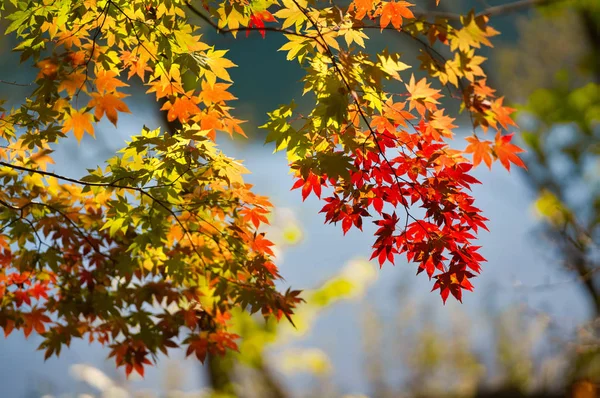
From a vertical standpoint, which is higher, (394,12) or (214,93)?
(394,12)

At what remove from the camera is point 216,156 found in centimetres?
166

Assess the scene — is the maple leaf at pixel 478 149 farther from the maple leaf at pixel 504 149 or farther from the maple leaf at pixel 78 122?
the maple leaf at pixel 78 122

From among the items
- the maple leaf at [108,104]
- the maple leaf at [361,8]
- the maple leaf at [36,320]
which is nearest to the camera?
the maple leaf at [361,8]

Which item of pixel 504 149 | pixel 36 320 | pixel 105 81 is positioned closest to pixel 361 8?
pixel 504 149

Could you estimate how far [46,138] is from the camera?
1.71 m

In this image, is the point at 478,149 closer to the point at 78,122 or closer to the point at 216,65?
the point at 216,65

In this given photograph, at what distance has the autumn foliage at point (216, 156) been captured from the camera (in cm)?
157

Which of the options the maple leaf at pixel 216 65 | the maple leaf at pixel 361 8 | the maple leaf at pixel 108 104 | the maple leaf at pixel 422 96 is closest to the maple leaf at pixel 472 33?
the maple leaf at pixel 422 96

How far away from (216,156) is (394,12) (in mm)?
649

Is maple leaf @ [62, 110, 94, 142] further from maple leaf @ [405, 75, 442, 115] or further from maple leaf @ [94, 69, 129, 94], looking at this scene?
maple leaf @ [405, 75, 442, 115]

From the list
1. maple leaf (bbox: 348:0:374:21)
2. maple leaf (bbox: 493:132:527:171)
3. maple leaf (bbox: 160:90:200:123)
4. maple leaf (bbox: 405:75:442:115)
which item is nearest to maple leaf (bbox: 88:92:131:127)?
maple leaf (bbox: 160:90:200:123)

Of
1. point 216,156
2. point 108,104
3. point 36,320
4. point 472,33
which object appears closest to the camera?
point 472,33

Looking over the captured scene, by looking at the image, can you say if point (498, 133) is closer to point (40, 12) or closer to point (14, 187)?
point (40, 12)

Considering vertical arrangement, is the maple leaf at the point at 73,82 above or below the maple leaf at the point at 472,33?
above
